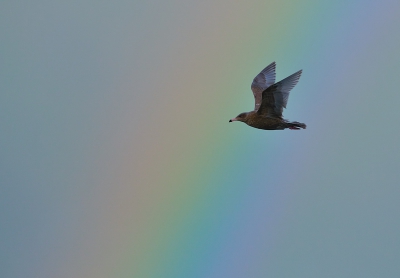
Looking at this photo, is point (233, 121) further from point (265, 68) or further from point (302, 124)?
point (265, 68)

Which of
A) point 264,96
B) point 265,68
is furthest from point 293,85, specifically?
point 265,68

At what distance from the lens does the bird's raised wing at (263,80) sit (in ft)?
72.6

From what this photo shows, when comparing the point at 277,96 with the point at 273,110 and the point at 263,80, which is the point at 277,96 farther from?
the point at 263,80

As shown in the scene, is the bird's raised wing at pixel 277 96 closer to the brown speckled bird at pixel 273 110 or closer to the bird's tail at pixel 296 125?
the brown speckled bird at pixel 273 110

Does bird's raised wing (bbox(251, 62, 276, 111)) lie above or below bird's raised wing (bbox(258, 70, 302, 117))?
above

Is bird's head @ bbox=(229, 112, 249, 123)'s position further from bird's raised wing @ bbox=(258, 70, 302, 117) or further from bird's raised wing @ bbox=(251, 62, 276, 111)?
bird's raised wing @ bbox=(251, 62, 276, 111)

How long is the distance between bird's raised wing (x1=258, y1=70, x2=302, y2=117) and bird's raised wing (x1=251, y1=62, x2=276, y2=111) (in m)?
3.24

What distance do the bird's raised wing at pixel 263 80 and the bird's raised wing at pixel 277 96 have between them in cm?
324

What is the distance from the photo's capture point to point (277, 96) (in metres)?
18.4

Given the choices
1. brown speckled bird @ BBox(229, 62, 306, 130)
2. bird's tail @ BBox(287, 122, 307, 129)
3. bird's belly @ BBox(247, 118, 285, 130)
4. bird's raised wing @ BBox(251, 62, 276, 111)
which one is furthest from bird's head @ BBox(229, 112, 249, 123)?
bird's raised wing @ BBox(251, 62, 276, 111)

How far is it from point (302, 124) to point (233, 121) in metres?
2.40

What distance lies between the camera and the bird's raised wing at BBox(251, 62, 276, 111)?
22117 millimetres

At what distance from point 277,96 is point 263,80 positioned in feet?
15.4

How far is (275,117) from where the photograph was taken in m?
18.6
